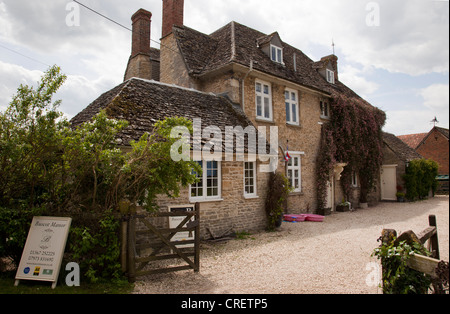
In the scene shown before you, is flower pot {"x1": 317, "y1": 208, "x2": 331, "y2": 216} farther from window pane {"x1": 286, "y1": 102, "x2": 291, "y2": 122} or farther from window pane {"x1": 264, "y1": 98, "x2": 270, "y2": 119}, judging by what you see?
window pane {"x1": 264, "y1": 98, "x2": 270, "y2": 119}

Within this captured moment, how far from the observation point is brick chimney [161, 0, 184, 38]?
15.4m

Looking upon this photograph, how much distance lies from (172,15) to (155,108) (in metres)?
7.55

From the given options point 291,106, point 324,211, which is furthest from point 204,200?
point 324,211

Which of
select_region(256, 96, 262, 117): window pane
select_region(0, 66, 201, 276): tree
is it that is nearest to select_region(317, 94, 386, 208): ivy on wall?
select_region(256, 96, 262, 117): window pane

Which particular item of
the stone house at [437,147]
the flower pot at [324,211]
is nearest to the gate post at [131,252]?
the flower pot at [324,211]

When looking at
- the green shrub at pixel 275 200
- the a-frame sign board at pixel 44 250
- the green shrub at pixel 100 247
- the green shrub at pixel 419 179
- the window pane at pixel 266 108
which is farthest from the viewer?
the green shrub at pixel 419 179

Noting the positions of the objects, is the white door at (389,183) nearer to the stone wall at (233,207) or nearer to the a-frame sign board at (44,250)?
the stone wall at (233,207)

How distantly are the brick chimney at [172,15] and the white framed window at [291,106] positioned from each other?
6491mm

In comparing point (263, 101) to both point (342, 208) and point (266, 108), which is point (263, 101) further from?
point (342, 208)

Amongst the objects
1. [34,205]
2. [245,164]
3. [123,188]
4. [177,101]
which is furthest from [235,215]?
[34,205]

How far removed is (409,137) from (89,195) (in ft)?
131

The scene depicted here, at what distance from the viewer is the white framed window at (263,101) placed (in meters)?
13.9

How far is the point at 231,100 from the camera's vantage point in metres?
13.0

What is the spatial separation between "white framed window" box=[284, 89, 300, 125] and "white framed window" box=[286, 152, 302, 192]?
1710mm
